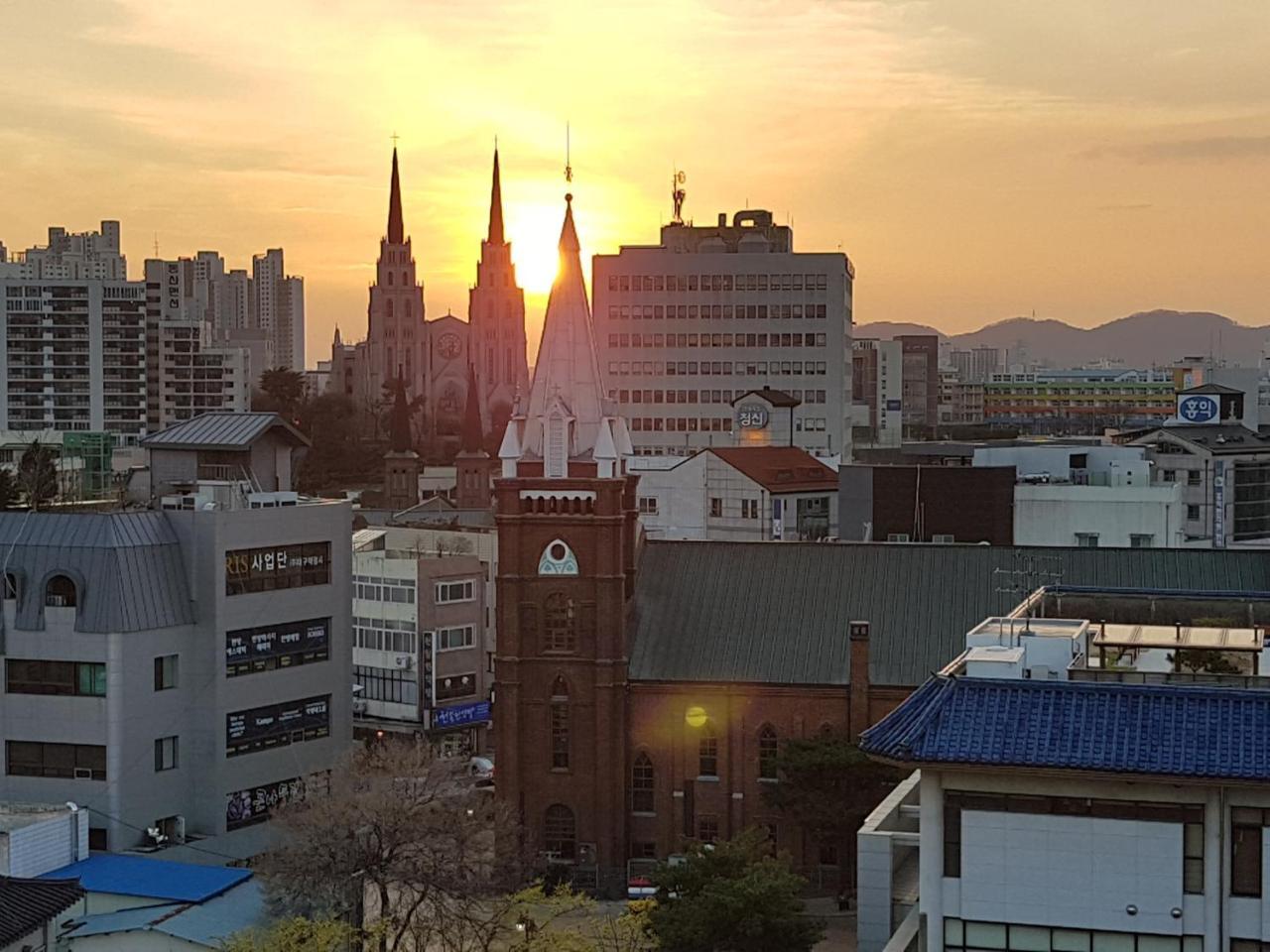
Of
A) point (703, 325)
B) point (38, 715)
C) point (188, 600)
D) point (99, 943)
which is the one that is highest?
point (703, 325)

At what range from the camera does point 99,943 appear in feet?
154

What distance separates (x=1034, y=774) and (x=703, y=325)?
119 meters

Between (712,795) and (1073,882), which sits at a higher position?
(1073,882)

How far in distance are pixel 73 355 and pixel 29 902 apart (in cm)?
15357

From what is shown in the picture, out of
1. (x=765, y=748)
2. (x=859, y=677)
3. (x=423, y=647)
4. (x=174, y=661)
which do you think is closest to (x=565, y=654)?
(x=765, y=748)

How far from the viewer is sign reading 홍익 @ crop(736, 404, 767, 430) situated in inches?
4904

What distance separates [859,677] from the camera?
59.7m

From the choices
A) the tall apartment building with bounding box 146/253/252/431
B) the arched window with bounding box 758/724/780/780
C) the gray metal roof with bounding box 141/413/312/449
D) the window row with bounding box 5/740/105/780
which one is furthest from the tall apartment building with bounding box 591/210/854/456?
the window row with bounding box 5/740/105/780

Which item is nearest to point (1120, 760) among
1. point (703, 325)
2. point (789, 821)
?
point (789, 821)

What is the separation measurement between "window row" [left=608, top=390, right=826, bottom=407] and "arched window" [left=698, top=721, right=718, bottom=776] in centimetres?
8166

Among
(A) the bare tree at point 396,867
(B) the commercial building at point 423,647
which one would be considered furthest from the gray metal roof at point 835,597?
(B) the commercial building at point 423,647

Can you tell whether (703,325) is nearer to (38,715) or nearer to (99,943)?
(38,715)

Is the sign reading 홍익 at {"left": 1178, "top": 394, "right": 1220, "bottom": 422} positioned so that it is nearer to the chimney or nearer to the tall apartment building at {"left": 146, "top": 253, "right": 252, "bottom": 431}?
the chimney

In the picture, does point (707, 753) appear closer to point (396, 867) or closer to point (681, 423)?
point (396, 867)
